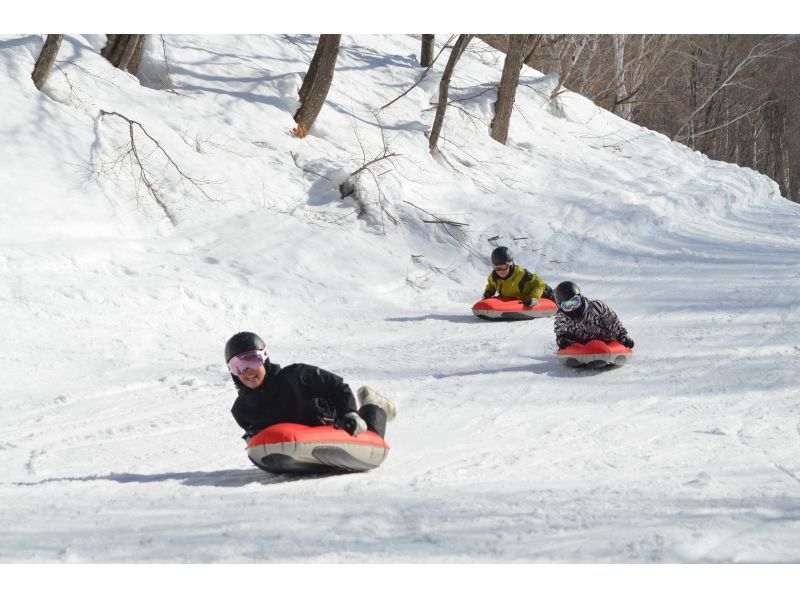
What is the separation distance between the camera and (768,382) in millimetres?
6926

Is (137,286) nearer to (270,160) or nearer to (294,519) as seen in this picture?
(270,160)

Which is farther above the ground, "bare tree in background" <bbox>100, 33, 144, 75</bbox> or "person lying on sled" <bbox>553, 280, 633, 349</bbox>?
"bare tree in background" <bbox>100, 33, 144, 75</bbox>

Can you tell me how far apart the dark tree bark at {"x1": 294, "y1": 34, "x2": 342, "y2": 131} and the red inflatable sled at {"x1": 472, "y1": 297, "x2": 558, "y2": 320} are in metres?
6.76

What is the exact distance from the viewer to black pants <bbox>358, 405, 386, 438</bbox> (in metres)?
5.11

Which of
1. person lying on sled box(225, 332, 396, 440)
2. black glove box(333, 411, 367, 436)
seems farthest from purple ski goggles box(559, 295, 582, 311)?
black glove box(333, 411, 367, 436)

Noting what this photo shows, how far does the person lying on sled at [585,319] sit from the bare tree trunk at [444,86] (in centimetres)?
902

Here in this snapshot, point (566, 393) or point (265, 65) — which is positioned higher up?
point (265, 65)

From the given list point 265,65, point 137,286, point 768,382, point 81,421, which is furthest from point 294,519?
point 265,65

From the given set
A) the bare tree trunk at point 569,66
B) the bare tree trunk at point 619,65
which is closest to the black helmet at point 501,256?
the bare tree trunk at point 569,66

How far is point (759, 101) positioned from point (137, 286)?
38.1 metres

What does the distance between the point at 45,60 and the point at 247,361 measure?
30.2 ft

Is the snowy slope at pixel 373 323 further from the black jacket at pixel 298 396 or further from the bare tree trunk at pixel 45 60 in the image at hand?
the black jacket at pixel 298 396

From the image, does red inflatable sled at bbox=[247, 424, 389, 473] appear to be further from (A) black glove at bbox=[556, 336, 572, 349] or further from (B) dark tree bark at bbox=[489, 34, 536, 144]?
(B) dark tree bark at bbox=[489, 34, 536, 144]

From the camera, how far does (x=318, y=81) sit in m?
15.5
